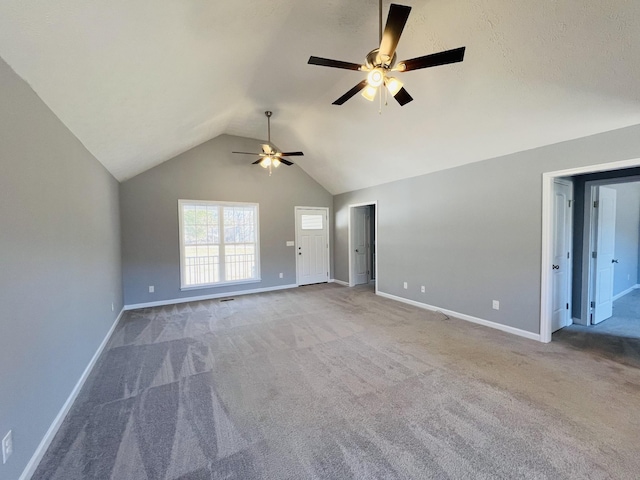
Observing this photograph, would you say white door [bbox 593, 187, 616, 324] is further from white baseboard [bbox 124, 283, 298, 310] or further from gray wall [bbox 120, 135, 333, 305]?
white baseboard [bbox 124, 283, 298, 310]

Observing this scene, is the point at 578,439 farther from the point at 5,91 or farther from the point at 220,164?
the point at 220,164

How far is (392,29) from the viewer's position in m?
1.71

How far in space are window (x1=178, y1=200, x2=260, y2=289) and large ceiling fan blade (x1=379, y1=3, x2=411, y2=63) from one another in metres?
4.79

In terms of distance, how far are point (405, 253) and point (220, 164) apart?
A: 14.4 feet

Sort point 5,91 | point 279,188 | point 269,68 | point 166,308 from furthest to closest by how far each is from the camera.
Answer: point 279,188 → point 166,308 → point 269,68 → point 5,91

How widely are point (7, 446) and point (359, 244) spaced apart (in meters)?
6.34

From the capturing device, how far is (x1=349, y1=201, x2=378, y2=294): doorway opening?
22.6 feet

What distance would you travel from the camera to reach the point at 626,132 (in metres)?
2.69

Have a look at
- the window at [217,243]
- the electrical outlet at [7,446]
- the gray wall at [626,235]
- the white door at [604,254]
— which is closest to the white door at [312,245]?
the window at [217,243]

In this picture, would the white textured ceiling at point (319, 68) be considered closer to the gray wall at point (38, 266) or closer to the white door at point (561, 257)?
the gray wall at point (38, 266)

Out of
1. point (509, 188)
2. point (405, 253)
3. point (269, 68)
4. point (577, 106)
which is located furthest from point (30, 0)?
point (405, 253)

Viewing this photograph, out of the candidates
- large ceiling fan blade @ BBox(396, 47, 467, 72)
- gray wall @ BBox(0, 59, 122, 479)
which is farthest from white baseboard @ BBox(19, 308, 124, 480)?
large ceiling fan blade @ BBox(396, 47, 467, 72)

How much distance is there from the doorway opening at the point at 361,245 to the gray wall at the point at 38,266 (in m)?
5.23

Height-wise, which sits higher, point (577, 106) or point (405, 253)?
point (577, 106)
